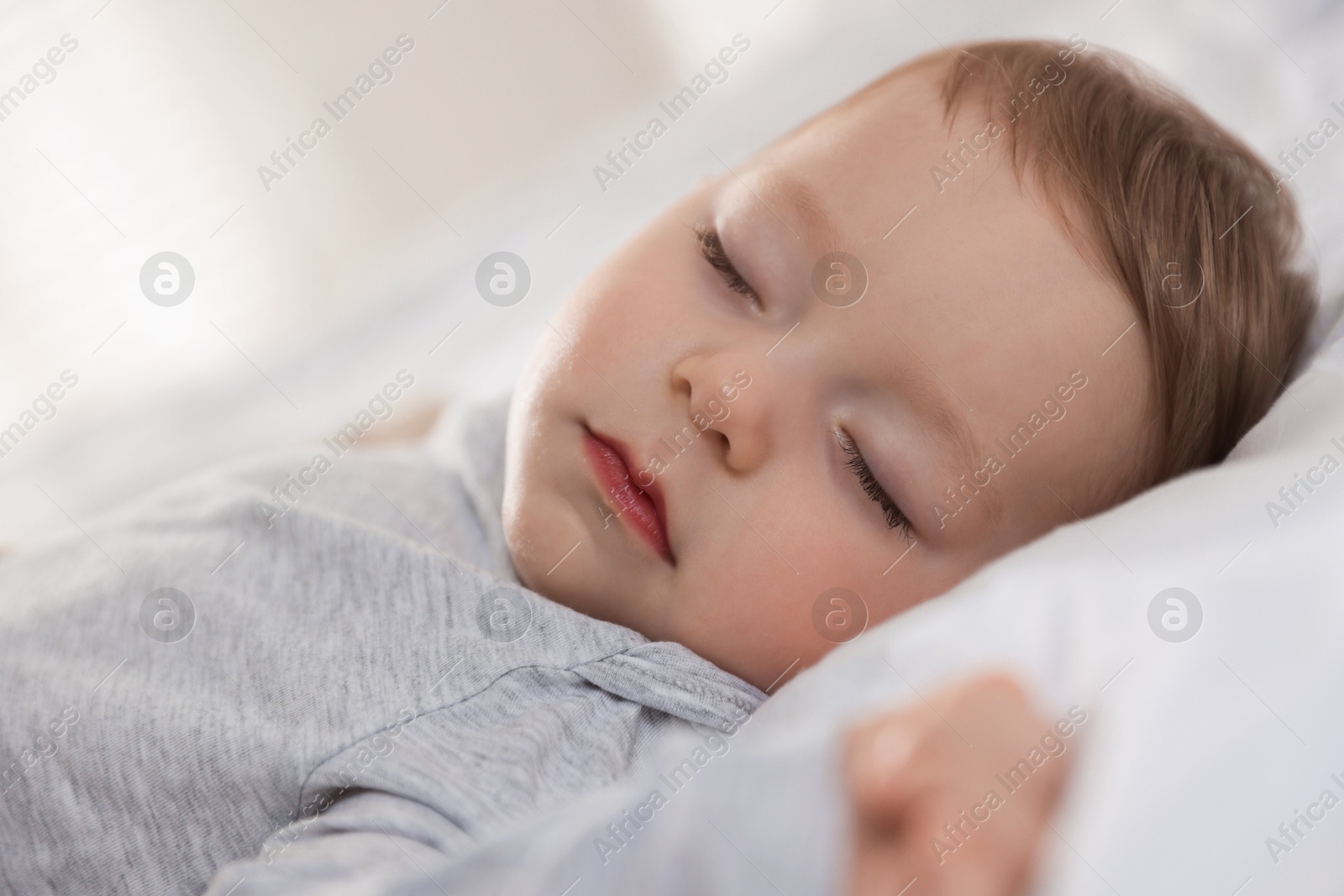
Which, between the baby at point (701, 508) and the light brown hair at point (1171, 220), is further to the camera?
the light brown hair at point (1171, 220)

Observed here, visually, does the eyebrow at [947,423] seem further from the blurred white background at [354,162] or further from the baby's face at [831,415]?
Answer: the blurred white background at [354,162]

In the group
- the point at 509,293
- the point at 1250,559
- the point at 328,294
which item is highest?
the point at 328,294

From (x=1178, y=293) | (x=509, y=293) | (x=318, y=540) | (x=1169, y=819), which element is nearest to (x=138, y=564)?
(x=318, y=540)

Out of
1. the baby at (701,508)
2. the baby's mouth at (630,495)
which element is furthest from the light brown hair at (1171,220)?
the baby's mouth at (630,495)

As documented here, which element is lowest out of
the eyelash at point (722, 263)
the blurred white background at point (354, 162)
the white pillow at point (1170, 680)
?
the white pillow at point (1170, 680)

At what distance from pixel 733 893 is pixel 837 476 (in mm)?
393

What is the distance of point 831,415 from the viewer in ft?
2.51

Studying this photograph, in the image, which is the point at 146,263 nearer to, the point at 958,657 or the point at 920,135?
the point at 920,135

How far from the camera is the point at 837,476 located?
765 millimetres

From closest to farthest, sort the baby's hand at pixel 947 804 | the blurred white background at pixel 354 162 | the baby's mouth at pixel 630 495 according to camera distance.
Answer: the baby's hand at pixel 947 804 → the baby's mouth at pixel 630 495 → the blurred white background at pixel 354 162

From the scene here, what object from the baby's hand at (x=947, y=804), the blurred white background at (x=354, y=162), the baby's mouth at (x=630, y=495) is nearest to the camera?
the baby's hand at (x=947, y=804)

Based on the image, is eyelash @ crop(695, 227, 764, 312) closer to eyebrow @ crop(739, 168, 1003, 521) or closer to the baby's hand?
eyebrow @ crop(739, 168, 1003, 521)

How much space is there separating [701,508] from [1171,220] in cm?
47

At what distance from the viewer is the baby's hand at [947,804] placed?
0.41 metres
